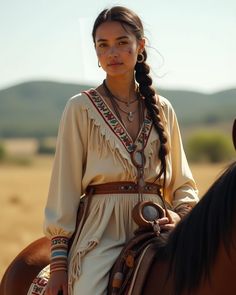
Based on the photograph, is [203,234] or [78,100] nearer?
[203,234]

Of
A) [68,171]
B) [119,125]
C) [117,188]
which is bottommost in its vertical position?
[117,188]

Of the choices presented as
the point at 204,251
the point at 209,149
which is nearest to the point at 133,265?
the point at 204,251

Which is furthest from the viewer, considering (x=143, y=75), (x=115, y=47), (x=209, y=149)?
(x=209, y=149)

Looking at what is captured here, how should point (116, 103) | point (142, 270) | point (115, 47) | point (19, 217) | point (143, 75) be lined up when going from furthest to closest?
1. point (19, 217)
2. point (143, 75)
3. point (116, 103)
4. point (115, 47)
5. point (142, 270)

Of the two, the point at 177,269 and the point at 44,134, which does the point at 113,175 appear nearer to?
the point at 177,269

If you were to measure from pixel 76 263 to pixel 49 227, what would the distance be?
0.29 m

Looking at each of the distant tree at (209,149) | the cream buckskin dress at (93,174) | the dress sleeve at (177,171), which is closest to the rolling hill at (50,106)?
the distant tree at (209,149)

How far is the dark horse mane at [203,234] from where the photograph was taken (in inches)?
153

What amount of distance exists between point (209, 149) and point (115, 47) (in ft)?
224

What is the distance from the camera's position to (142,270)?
4289 millimetres

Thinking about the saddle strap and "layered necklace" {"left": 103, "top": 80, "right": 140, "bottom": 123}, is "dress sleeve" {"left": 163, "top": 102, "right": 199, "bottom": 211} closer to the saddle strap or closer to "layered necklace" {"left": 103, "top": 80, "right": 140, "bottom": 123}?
"layered necklace" {"left": 103, "top": 80, "right": 140, "bottom": 123}

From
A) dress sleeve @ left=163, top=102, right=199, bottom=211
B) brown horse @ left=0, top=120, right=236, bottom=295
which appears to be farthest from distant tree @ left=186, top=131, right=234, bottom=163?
brown horse @ left=0, top=120, right=236, bottom=295

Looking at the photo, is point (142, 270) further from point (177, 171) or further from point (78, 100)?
point (78, 100)

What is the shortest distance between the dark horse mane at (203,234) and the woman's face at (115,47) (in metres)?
1.17
